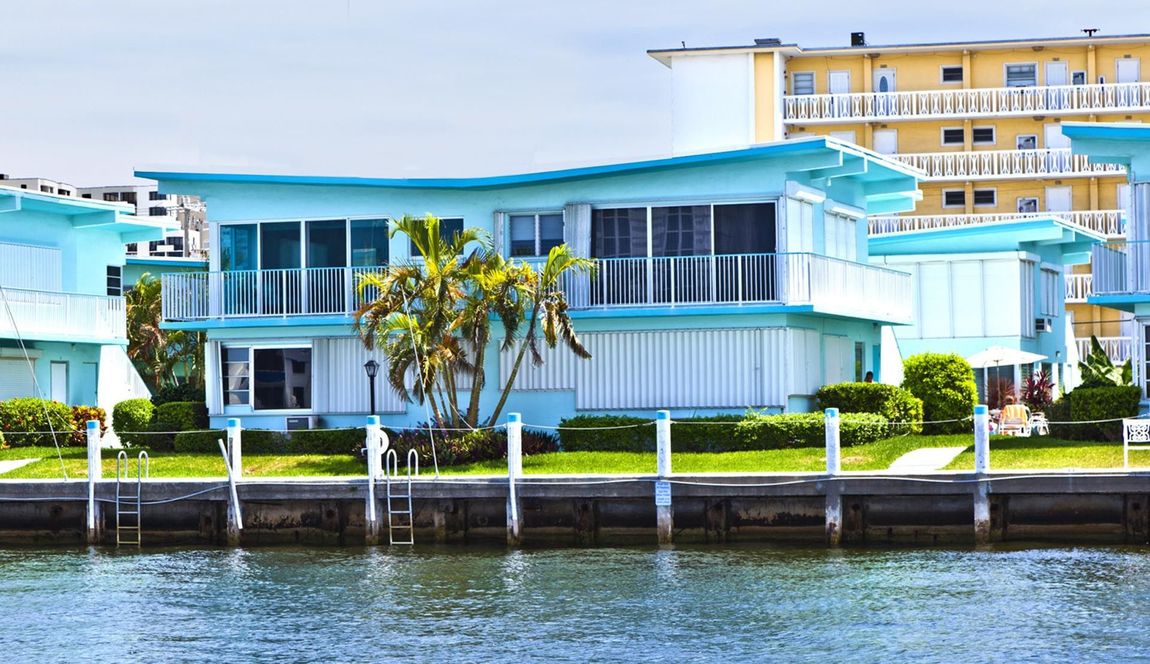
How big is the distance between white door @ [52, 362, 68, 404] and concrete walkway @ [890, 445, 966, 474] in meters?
23.6

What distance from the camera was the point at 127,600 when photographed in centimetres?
2895

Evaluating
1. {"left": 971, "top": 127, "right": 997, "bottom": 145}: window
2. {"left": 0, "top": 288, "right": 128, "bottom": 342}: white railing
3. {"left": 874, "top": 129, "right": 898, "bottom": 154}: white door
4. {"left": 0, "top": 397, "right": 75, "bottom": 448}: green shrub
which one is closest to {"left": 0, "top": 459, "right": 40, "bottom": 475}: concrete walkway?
{"left": 0, "top": 397, "right": 75, "bottom": 448}: green shrub

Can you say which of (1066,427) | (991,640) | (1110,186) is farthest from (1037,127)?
(991,640)

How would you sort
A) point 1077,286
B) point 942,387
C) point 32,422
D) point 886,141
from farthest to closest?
point 886,141 < point 1077,286 < point 32,422 < point 942,387

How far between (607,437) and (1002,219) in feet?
126

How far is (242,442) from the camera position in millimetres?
41188

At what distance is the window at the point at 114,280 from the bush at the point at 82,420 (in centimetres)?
635

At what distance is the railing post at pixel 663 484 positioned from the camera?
32.6 m

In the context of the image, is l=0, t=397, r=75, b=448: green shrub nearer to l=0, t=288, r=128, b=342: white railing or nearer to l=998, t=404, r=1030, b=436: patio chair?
l=0, t=288, r=128, b=342: white railing

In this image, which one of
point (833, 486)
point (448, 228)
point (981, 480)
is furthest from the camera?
point (448, 228)

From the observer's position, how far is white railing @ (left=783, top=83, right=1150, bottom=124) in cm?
7681

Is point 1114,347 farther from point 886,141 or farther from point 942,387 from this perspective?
point 942,387

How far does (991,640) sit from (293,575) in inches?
457

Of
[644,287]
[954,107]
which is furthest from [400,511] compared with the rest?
[954,107]
